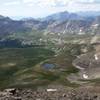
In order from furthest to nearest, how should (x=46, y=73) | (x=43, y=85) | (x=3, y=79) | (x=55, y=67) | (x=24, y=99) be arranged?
(x=55, y=67) → (x=46, y=73) → (x=3, y=79) → (x=43, y=85) → (x=24, y=99)

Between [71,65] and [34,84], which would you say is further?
[71,65]

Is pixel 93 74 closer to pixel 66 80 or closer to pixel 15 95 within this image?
pixel 66 80

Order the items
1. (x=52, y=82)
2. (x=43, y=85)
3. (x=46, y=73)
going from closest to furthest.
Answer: (x=43, y=85), (x=52, y=82), (x=46, y=73)

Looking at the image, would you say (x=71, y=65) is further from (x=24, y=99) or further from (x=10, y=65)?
(x=24, y=99)

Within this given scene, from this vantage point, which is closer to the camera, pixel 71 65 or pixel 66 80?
pixel 66 80

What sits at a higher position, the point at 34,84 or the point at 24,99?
the point at 24,99

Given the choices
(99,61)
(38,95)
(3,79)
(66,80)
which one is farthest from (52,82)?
(38,95)

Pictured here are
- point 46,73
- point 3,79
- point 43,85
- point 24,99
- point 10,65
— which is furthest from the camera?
point 10,65

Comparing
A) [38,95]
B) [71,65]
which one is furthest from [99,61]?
[38,95]

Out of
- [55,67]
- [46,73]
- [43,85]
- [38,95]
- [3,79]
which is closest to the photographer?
[38,95]
